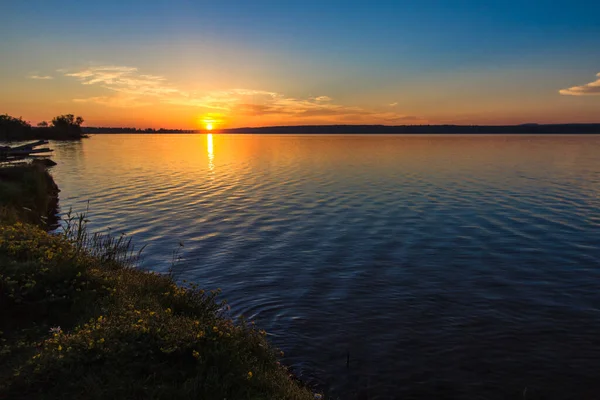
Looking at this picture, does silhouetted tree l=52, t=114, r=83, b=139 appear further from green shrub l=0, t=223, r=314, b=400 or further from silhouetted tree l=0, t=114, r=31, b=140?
green shrub l=0, t=223, r=314, b=400

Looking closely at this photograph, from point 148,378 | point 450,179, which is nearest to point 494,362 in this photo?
point 148,378

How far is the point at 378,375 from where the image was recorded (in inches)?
370

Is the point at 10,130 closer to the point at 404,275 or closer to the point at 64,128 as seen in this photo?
the point at 64,128

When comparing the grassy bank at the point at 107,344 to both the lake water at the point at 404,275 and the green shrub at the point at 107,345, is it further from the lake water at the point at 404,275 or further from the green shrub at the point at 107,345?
the lake water at the point at 404,275

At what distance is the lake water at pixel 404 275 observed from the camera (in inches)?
380

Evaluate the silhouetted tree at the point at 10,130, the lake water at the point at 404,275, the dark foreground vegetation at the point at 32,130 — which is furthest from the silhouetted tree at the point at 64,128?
the lake water at the point at 404,275

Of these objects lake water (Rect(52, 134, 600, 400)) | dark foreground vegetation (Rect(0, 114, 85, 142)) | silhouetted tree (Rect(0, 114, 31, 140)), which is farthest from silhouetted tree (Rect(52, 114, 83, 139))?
lake water (Rect(52, 134, 600, 400))

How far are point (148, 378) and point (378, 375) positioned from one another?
5718 millimetres

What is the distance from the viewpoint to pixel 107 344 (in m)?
6.51

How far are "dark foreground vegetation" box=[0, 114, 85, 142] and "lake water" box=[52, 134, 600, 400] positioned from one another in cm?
10509

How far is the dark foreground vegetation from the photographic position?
376 feet

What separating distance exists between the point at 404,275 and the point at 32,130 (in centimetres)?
17807

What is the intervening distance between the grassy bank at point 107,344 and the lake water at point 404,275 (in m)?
2.83

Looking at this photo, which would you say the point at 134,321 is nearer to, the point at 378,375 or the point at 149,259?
the point at 378,375
